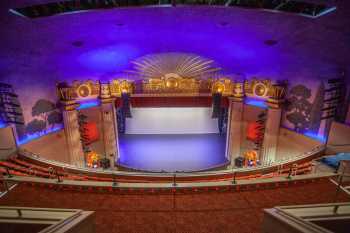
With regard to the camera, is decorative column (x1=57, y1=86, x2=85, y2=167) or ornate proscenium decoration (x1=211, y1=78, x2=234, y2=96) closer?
decorative column (x1=57, y1=86, x2=85, y2=167)

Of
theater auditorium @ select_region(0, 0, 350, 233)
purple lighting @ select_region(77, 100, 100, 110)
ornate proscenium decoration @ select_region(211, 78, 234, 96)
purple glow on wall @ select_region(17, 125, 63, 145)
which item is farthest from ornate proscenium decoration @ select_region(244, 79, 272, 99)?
purple glow on wall @ select_region(17, 125, 63, 145)

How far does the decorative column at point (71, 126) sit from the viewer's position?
43.6ft

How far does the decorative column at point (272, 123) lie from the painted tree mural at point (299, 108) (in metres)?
0.56

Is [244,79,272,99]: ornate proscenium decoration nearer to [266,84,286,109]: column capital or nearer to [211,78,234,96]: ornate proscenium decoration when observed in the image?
[266,84,286,109]: column capital

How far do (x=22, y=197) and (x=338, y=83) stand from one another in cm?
1303

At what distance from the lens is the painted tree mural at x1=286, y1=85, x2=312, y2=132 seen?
1254 centimetres

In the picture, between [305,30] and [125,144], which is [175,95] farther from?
[305,30]

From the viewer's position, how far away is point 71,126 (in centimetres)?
1384

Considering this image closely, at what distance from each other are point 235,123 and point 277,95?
3.80 m

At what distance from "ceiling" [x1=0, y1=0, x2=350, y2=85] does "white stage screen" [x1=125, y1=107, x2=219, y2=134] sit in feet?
18.4

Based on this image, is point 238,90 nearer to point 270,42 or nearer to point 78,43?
point 270,42

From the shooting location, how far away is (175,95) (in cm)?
1562

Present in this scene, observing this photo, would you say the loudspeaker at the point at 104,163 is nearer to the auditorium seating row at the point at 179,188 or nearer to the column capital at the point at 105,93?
the column capital at the point at 105,93

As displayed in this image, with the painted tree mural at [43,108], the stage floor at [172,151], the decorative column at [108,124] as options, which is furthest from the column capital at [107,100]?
the stage floor at [172,151]
